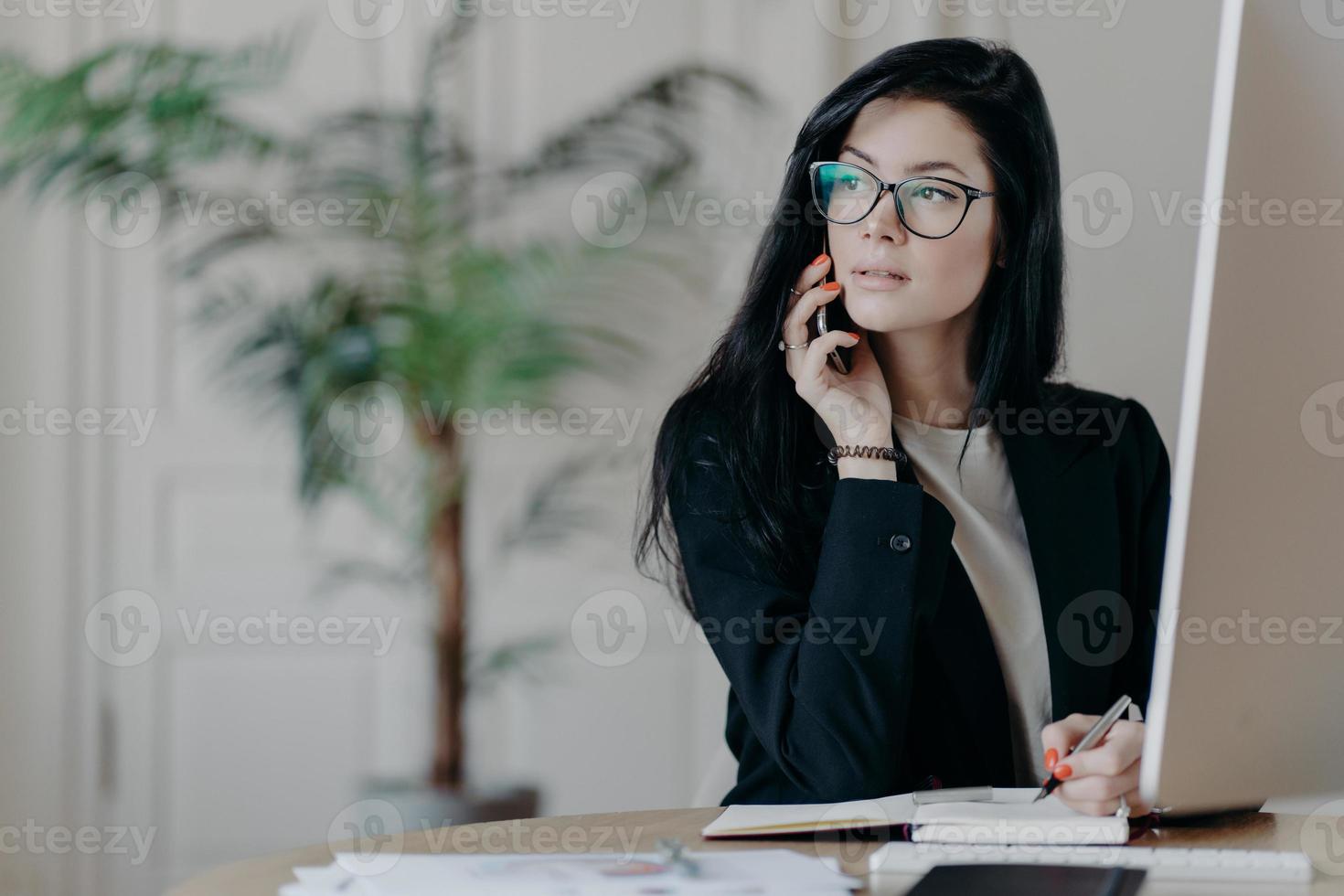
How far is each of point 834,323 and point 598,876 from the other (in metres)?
0.96

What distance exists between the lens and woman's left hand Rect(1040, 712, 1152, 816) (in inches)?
40.9

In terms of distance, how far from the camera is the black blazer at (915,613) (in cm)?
130

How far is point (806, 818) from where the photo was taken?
1.03m

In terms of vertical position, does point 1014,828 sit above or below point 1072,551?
below

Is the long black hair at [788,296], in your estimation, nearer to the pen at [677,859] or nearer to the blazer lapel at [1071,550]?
the blazer lapel at [1071,550]

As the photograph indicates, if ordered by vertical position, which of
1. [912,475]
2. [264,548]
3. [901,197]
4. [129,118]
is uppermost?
[129,118]

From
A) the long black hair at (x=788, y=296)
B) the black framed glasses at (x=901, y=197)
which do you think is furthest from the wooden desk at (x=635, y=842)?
the black framed glasses at (x=901, y=197)

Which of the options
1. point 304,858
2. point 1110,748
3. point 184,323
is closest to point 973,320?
point 1110,748

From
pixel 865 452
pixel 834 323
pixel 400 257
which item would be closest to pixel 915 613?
pixel 865 452

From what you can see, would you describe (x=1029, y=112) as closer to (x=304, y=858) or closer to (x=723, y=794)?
(x=723, y=794)

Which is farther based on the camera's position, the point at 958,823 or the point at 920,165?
the point at 920,165

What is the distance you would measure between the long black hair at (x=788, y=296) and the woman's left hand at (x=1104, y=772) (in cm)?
48

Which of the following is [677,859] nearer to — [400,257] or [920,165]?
[920,165]

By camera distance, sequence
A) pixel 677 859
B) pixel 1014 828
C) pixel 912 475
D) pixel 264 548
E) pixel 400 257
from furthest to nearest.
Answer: pixel 264 548, pixel 400 257, pixel 912 475, pixel 1014 828, pixel 677 859
